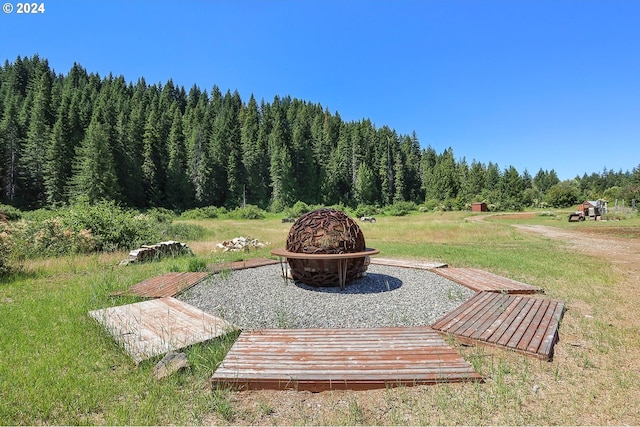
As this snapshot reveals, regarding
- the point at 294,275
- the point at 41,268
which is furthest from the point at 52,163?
the point at 294,275

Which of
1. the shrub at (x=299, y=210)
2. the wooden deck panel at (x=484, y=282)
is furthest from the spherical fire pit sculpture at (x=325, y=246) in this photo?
the shrub at (x=299, y=210)

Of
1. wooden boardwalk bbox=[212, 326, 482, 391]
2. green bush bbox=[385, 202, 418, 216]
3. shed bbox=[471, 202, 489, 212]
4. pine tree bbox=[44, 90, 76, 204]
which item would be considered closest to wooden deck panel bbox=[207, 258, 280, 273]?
wooden boardwalk bbox=[212, 326, 482, 391]

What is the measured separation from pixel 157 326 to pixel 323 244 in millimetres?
3968

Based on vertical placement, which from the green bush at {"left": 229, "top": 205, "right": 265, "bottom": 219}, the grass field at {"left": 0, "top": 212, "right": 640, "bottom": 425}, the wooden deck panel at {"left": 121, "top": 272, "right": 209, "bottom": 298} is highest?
the green bush at {"left": 229, "top": 205, "right": 265, "bottom": 219}

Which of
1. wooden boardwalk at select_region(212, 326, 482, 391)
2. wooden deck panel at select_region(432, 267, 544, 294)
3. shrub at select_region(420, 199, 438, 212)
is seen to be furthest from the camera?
shrub at select_region(420, 199, 438, 212)

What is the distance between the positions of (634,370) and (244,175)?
76.1 meters

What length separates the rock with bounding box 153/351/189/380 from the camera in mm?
4203

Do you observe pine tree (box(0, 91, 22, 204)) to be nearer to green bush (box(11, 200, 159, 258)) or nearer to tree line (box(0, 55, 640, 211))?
tree line (box(0, 55, 640, 211))

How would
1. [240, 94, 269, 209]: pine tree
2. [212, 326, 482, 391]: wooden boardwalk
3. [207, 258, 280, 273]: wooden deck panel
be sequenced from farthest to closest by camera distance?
1. [240, 94, 269, 209]: pine tree
2. [207, 258, 280, 273]: wooden deck panel
3. [212, 326, 482, 391]: wooden boardwalk

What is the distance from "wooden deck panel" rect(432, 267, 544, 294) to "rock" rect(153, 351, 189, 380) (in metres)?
6.89

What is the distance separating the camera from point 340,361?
4.43 metres

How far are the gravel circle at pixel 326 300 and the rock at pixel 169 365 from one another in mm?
1594

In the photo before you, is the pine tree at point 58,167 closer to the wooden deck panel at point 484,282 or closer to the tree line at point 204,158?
the tree line at point 204,158

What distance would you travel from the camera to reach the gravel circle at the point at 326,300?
6.27 m
